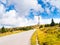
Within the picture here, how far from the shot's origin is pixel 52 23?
574 feet
